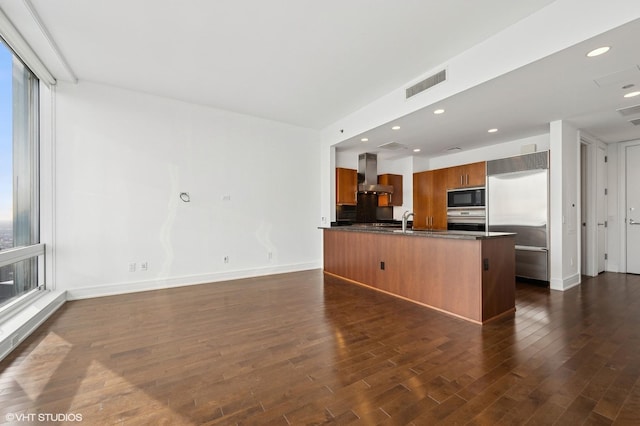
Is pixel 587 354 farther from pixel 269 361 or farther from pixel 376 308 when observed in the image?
pixel 269 361

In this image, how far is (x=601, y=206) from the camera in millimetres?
5309

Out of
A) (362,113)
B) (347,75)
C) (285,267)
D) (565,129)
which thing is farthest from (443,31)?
→ (285,267)

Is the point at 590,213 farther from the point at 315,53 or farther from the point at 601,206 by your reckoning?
the point at 315,53

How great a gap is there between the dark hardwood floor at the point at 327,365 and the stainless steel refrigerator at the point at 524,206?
4.06 feet

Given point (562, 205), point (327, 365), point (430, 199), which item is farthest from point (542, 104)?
point (327, 365)

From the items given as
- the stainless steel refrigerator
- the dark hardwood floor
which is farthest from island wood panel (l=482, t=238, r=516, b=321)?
the stainless steel refrigerator

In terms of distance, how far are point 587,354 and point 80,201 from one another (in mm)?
5920

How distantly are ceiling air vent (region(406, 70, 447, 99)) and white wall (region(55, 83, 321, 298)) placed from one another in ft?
8.73

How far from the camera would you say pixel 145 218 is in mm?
4191

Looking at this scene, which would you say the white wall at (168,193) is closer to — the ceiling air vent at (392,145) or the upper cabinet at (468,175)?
the ceiling air vent at (392,145)

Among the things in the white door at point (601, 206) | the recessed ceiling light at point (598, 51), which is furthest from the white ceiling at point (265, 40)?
the white door at point (601, 206)

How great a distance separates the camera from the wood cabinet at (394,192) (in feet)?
22.7

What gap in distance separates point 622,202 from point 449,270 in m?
5.05

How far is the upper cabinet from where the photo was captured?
534 centimetres
